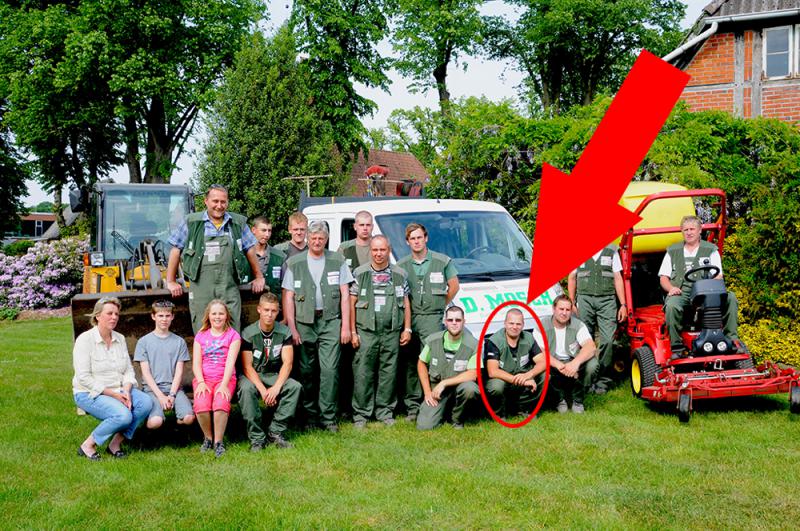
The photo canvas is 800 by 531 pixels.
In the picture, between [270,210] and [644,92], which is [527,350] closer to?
[644,92]

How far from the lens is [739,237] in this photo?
35.1 ft

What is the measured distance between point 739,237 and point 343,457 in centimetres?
672

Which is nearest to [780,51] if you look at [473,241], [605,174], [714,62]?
[714,62]

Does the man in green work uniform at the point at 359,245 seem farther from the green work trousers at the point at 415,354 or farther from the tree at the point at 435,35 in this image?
the tree at the point at 435,35

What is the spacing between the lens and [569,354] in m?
8.29

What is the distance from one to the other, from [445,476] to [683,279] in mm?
3746

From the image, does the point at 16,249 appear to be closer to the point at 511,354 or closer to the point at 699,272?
the point at 511,354

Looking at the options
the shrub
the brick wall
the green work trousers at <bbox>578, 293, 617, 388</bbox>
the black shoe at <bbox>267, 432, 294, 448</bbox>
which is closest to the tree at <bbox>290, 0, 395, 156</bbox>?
the shrub

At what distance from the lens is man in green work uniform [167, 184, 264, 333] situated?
745 cm

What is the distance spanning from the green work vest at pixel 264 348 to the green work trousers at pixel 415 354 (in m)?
1.41

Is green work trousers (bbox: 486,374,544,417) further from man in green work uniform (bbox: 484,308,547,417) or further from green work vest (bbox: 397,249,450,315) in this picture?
green work vest (bbox: 397,249,450,315)

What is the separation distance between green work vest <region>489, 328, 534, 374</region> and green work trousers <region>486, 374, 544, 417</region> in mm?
167

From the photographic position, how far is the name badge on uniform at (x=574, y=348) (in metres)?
8.27

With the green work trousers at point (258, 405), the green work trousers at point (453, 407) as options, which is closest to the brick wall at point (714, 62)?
the green work trousers at point (453, 407)
